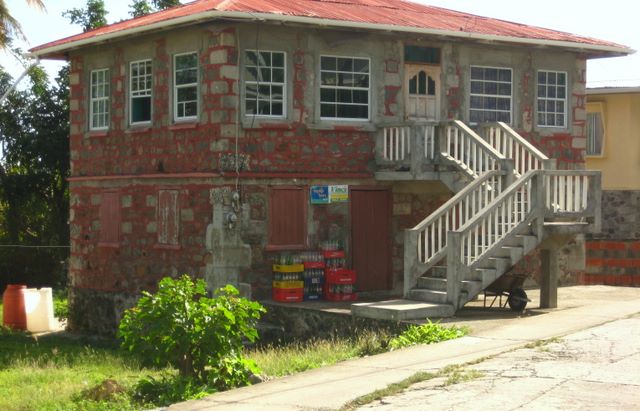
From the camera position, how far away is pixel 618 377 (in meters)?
12.4

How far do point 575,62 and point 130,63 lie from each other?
9812 mm

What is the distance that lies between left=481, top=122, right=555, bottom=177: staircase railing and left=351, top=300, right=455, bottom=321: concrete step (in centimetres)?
359

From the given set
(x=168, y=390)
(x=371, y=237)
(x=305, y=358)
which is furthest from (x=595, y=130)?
(x=168, y=390)

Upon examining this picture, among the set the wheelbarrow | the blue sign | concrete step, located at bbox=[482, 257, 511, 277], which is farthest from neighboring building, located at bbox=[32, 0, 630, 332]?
the wheelbarrow

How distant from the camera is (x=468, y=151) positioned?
21266mm

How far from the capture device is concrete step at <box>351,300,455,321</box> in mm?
17484

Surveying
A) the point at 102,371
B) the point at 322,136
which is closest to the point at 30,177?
the point at 322,136

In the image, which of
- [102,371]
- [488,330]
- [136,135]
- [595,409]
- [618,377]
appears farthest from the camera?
[136,135]

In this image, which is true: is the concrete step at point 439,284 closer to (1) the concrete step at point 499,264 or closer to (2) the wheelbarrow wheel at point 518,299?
(1) the concrete step at point 499,264

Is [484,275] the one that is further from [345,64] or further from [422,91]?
[422,91]

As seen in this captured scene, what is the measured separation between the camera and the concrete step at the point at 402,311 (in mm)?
17484

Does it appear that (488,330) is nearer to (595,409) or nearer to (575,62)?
(595,409)

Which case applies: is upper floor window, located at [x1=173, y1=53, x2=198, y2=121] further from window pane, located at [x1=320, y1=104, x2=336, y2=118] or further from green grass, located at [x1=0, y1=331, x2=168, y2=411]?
green grass, located at [x1=0, y1=331, x2=168, y2=411]

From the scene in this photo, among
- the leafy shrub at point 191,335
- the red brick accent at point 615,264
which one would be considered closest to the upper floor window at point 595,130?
the red brick accent at point 615,264
